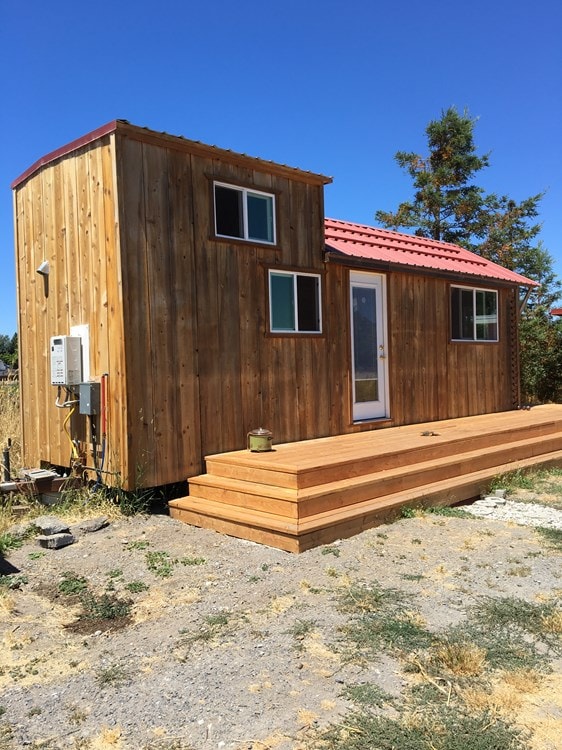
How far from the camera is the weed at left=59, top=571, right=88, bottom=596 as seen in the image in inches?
169

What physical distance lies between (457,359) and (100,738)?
882 centimetres

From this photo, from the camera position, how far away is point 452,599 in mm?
3830

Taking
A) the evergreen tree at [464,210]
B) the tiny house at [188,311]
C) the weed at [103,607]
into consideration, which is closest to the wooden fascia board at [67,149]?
the tiny house at [188,311]

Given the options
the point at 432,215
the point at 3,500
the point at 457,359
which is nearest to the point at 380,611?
the point at 3,500

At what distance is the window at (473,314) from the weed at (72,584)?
7611 mm

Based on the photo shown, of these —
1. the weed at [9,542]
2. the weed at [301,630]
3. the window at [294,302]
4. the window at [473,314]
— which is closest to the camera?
the weed at [301,630]

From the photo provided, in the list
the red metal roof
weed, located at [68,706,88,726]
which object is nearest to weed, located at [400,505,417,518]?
the red metal roof

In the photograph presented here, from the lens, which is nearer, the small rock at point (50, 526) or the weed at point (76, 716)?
the weed at point (76, 716)

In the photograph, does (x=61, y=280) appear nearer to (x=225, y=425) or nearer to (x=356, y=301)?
(x=225, y=425)

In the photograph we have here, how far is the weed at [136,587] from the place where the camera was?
4.24m

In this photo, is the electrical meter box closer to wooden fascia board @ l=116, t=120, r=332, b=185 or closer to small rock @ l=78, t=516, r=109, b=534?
small rock @ l=78, t=516, r=109, b=534

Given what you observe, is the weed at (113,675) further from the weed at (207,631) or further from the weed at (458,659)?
the weed at (458,659)

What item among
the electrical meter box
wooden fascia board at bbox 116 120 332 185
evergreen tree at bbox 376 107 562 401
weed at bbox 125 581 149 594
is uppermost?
evergreen tree at bbox 376 107 562 401

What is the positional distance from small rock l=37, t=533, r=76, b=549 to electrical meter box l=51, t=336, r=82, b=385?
1.70m
